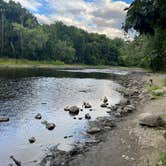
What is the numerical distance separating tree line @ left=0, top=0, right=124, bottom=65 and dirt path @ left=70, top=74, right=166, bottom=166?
324 ft

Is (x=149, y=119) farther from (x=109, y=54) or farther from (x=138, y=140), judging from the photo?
(x=109, y=54)

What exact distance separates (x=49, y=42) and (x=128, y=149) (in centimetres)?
11722

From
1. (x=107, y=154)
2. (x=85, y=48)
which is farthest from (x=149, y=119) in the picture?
(x=85, y=48)

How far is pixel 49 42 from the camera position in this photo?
423ft

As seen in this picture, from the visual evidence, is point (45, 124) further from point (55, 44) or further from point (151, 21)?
point (55, 44)

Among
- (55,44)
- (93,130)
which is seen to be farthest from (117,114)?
(55,44)

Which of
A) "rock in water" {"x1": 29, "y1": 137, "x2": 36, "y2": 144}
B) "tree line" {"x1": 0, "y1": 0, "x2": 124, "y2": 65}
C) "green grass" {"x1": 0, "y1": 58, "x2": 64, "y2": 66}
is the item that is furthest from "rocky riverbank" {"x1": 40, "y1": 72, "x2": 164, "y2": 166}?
"tree line" {"x1": 0, "y1": 0, "x2": 124, "y2": 65}

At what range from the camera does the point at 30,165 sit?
46.5 feet

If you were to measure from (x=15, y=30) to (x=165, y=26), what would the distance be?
359 feet

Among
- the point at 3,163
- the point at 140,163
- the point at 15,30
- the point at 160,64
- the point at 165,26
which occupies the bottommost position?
the point at 3,163

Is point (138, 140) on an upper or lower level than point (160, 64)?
lower

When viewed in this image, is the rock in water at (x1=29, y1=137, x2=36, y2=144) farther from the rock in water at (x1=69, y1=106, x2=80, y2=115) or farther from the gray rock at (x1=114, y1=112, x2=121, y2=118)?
the gray rock at (x1=114, y1=112, x2=121, y2=118)

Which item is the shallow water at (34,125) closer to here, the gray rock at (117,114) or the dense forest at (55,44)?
the gray rock at (117,114)

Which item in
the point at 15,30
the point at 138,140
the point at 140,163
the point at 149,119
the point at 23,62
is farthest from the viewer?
the point at 15,30
